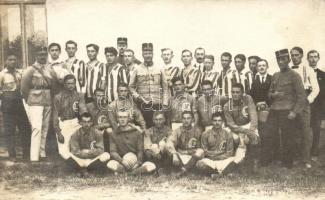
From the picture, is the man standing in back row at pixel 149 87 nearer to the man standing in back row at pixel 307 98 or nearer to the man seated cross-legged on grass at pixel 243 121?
the man seated cross-legged on grass at pixel 243 121

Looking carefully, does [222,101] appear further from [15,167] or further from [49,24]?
[15,167]

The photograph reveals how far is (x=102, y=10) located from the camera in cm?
526

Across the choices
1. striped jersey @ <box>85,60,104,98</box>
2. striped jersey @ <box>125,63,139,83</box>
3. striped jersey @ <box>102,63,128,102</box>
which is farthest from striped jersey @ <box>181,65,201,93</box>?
striped jersey @ <box>85,60,104,98</box>

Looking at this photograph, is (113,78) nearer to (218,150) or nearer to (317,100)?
(218,150)

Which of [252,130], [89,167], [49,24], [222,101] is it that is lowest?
[89,167]

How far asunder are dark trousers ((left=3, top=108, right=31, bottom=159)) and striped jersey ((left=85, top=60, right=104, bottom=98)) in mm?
802

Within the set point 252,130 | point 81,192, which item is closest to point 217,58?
point 252,130

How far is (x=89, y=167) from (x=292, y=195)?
232cm

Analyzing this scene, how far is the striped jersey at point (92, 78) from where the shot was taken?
533 centimetres

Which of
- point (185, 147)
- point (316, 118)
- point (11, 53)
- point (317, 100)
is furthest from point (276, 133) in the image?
point (11, 53)

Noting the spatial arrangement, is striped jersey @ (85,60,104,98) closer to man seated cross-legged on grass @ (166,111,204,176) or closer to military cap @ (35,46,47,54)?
military cap @ (35,46,47,54)

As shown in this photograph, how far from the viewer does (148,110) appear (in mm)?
5301

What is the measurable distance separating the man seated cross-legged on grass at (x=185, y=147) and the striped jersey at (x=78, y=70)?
1.17 metres

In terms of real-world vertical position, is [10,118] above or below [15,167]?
above
